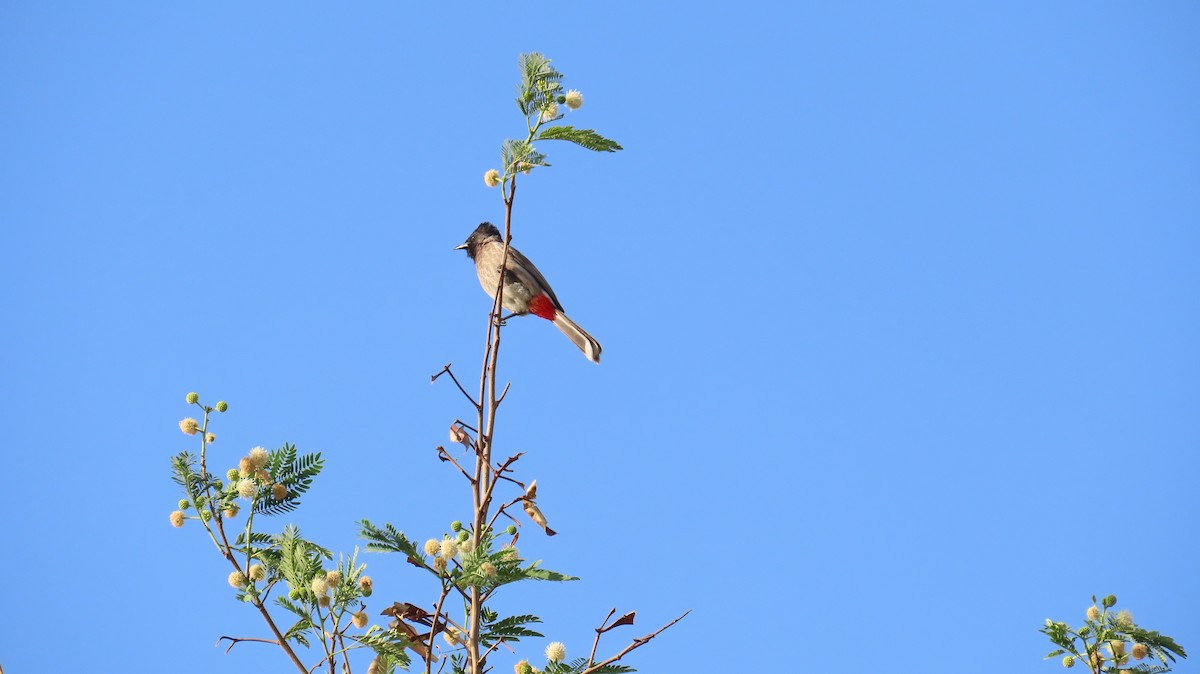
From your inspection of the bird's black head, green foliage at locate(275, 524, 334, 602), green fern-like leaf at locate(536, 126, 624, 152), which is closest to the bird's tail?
the bird's black head

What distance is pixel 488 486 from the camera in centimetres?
296

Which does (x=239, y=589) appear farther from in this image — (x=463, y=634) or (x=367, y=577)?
(x=463, y=634)

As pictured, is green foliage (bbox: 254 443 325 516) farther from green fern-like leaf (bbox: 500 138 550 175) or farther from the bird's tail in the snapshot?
the bird's tail

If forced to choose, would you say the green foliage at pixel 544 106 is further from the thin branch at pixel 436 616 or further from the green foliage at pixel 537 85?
the thin branch at pixel 436 616

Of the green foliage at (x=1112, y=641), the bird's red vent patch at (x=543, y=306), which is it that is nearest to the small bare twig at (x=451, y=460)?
the green foliage at (x=1112, y=641)

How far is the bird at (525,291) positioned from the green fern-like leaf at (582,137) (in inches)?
107

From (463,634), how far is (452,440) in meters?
0.62

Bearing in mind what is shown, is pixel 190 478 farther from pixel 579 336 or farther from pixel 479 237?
pixel 479 237

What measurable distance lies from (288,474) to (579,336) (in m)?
3.73

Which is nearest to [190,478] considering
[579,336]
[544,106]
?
[544,106]

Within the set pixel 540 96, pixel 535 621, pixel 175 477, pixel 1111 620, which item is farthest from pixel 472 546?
pixel 1111 620

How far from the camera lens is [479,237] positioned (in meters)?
8.84

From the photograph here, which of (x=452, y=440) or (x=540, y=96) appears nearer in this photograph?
(x=452, y=440)

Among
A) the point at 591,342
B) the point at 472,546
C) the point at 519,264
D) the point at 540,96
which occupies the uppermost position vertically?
the point at 519,264
